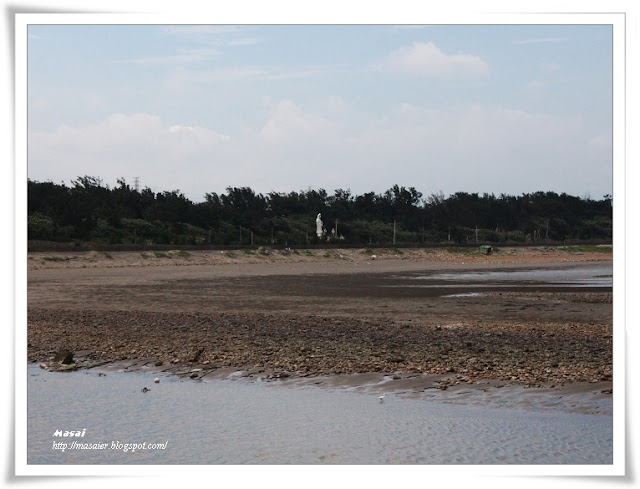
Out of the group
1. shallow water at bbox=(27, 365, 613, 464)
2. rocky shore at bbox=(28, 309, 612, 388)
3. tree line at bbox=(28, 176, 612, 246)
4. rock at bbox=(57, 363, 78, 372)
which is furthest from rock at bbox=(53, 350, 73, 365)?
tree line at bbox=(28, 176, 612, 246)

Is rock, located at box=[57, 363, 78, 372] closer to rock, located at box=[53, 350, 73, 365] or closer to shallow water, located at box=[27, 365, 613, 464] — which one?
rock, located at box=[53, 350, 73, 365]

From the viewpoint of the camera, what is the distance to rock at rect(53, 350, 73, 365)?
10.5 meters

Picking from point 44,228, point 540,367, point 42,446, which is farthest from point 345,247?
point 42,446

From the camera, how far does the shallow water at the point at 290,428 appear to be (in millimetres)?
6387

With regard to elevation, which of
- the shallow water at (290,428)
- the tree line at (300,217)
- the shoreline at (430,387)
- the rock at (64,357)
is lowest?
the shallow water at (290,428)

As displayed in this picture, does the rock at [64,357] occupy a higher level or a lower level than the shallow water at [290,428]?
higher

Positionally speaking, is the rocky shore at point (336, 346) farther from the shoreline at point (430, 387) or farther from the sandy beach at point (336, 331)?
the shoreline at point (430, 387)

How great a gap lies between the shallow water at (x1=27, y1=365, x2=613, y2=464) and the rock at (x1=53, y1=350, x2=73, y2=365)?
53.9 inches

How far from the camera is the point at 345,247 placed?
56.7 metres

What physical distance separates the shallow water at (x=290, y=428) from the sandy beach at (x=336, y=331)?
0.97 m

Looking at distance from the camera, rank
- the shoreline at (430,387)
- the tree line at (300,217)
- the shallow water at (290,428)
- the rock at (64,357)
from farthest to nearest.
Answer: the tree line at (300,217) → the rock at (64,357) → the shoreline at (430,387) → the shallow water at (290,428)

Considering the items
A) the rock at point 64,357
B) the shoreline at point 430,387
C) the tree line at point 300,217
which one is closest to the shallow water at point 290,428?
the shoreline at point 430,387
